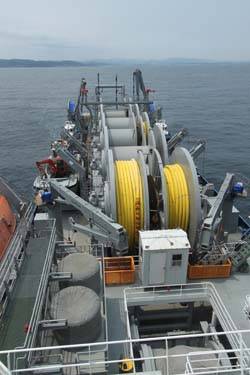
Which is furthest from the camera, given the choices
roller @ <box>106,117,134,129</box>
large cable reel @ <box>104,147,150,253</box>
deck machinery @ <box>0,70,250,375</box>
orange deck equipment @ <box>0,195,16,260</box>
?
roller @ <box>106,117,134,129</box>

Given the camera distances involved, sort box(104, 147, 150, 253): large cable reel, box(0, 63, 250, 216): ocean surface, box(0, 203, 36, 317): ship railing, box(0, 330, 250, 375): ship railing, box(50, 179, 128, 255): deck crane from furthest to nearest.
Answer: box(0, 63, 250, 216): ocean surface, box(104, 147, 150, 253): large cable reel, box(50, 179, 128, 255): deck crane, box(0, 203, 36, 317): ship railing, box(0, 330, 250, 375): ship railing

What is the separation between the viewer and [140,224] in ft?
54.3

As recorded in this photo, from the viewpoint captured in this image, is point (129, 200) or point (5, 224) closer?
point (129, 200)

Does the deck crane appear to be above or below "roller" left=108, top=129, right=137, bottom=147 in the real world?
below

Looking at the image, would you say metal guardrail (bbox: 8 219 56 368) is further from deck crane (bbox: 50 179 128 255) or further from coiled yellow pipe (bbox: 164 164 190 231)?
coiled yellow pipe (bbox: 164 164 190 231)

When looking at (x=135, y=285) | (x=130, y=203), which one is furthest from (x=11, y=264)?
(x=130, y=203)

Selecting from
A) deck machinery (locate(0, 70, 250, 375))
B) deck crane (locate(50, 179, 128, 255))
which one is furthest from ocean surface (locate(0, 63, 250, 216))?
deck crane (locate(50, 179, 128, 255))

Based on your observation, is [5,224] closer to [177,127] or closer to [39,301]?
[39,301]

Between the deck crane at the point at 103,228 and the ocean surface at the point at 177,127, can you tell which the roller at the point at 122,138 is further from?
the deck crane at the point at 103,228

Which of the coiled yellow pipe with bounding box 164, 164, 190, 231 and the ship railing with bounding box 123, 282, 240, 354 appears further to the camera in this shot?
the coiled yellow pipe with bounding box 164, 164, 190, 231

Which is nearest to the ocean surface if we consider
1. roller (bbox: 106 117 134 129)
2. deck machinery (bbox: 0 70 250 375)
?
roller (bbox: 106 117 134 129)

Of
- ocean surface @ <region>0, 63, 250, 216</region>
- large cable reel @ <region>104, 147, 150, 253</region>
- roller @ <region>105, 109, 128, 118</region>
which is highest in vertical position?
roller @ <region>105, 109, 128, 118</region>

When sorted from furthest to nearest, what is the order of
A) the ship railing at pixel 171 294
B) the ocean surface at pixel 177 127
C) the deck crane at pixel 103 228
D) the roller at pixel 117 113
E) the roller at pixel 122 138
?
the ocean surface at pixel 177 127
the roller at pixel 117 113
the roller at pixel 122 138
the deck crane at pixel 103 228
the ship railing at pixel 171 294

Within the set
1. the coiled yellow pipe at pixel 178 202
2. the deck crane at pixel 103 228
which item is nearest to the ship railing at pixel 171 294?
the deck crane at pixel 103 228
